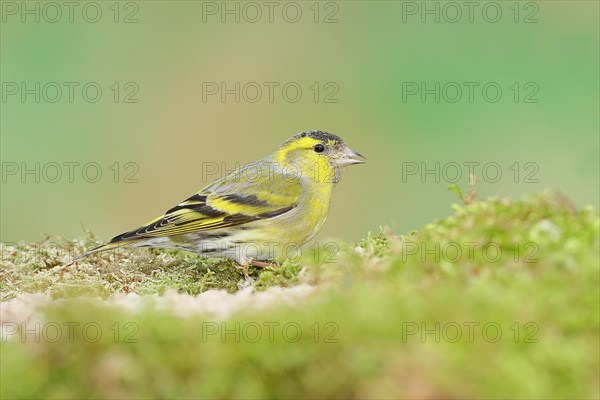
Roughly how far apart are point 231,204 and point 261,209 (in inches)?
8.9

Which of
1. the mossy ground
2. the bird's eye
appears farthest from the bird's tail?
the mossy ground

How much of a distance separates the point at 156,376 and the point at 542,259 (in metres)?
1.44

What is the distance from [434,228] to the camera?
3.41 meters

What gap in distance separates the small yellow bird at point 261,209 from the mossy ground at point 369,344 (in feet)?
8.01

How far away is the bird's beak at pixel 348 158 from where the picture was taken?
6328 millimetres

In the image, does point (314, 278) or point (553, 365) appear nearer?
point (553, 365)

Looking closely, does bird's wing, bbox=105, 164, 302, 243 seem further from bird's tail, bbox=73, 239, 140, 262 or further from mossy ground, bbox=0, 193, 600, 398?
mossy ground, bbox=0, 193, 600, 398

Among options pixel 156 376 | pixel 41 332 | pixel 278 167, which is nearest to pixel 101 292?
pixel 41 332

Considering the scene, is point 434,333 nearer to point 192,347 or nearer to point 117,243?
point 192,347

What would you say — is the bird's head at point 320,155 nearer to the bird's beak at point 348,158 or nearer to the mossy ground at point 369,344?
the bird's beak at point 348,158

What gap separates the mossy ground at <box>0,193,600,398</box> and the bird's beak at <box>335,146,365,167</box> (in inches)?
135

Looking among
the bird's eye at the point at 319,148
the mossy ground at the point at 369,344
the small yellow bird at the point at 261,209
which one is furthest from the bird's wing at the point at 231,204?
the mossy ground at the point at 369,344

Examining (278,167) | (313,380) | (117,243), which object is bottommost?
(313,380)

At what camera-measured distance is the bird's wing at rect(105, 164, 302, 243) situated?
561cm
